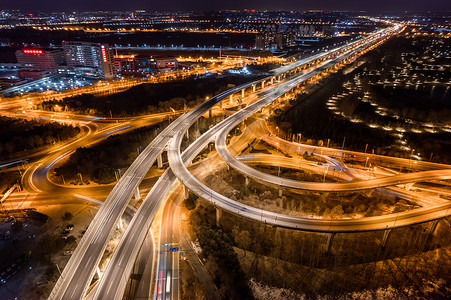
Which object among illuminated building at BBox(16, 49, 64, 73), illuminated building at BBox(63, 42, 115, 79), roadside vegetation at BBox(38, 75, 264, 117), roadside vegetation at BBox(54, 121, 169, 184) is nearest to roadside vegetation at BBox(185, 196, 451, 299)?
roadside vegetation at BBox(54, 121, 169, 184)

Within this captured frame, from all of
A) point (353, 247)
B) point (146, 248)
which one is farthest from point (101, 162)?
point (353, 247)

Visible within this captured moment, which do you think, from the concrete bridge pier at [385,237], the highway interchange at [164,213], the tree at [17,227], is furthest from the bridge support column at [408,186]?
the tree at [17,227]

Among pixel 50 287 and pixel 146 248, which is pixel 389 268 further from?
pixel 50 287

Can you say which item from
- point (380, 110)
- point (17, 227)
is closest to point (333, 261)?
point (17, 227)

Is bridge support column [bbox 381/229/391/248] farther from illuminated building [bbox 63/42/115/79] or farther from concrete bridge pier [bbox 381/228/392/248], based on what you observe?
illuminated building [bbox 63/42/115/79]

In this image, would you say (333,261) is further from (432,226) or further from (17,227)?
(17,227)

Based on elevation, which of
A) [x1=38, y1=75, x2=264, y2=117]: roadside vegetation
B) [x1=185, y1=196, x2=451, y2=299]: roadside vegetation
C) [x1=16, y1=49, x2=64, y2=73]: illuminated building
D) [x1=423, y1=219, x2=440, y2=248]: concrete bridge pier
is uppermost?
[x1=16, y1=49, x2=64, y2=73]: illuminated building

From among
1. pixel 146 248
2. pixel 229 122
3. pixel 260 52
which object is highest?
pixel 260 52

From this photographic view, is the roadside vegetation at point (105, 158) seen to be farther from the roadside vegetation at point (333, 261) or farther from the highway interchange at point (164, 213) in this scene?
the roadside vegetation at point (333, 261)
